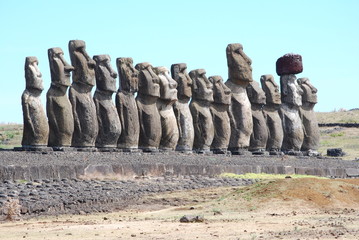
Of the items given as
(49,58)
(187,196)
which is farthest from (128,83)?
(187,196)

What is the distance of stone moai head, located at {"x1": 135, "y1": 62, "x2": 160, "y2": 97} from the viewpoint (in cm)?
2448

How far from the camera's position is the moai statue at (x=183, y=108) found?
2589 cm

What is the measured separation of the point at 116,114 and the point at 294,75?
33.9 ft

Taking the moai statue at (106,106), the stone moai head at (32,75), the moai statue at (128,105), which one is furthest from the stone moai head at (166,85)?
the stone moai head at (32,75)

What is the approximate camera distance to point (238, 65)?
93.4 ft

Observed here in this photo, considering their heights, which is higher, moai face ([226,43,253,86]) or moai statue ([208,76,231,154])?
moai face ([226,43,253,86])

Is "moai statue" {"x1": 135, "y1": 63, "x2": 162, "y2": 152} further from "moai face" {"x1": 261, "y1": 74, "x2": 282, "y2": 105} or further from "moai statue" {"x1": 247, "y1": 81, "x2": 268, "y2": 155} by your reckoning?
"moai face" {"x1": 261, "y1": 74, "x2": 282, "y2": 105}

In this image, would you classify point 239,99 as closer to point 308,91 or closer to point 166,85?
point 166,85

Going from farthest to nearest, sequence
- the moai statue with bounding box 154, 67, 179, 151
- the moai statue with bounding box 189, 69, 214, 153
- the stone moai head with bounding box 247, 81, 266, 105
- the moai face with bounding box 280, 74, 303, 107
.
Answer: the moai face with bounding box 280, 74, 303, 107
the stone moai head with bounding box 247, 81, 266, 105
the moai statue with bounding box 189, 69, 214, 153
the moai statue with bounding box 154, 67, 179, 151

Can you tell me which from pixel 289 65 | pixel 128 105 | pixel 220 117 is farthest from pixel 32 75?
pixel 289 65

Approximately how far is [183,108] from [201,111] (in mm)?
A: 748

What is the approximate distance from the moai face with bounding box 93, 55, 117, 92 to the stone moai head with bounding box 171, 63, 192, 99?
3.36 meters

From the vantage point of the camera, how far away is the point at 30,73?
21234mm

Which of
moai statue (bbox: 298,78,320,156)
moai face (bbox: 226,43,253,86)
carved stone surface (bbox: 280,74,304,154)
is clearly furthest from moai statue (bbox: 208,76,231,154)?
moai statue (bbox: 298,78,320,156)
